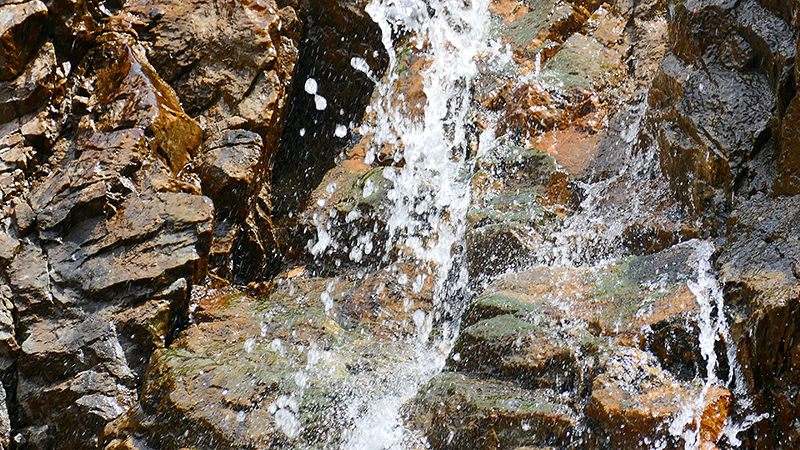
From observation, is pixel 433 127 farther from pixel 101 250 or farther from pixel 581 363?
pixel 581 363

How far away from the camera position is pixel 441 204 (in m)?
7.08

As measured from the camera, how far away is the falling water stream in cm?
435

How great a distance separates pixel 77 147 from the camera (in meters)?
5.98

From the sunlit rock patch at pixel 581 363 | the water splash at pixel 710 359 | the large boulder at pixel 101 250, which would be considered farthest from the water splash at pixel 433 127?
the water splash at pixel 710 359

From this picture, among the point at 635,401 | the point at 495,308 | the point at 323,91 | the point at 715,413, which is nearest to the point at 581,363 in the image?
the point at 635,401

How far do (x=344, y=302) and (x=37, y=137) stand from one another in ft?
10.4

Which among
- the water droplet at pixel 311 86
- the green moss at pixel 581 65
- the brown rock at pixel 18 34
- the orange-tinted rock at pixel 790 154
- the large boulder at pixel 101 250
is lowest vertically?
the large boulder at pixel 101 250

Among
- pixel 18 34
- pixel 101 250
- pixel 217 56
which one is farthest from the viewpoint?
pixel 217 56

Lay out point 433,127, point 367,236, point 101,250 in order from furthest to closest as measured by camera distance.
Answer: point 433,127, point 367,236, point 101,250

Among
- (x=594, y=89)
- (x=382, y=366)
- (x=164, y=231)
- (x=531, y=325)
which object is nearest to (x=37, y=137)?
(x=164, y=231)

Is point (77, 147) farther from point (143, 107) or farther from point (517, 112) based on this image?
point (517, 112)

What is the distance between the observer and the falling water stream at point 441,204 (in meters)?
4.35

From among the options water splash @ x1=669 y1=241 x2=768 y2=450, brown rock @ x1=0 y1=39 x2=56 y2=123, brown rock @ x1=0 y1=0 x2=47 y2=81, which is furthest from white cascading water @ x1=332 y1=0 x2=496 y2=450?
brown rock @ x1=0 y1=0 x2=47 y2=81

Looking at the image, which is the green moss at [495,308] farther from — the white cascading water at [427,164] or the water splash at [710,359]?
the water splash at [710,359]
